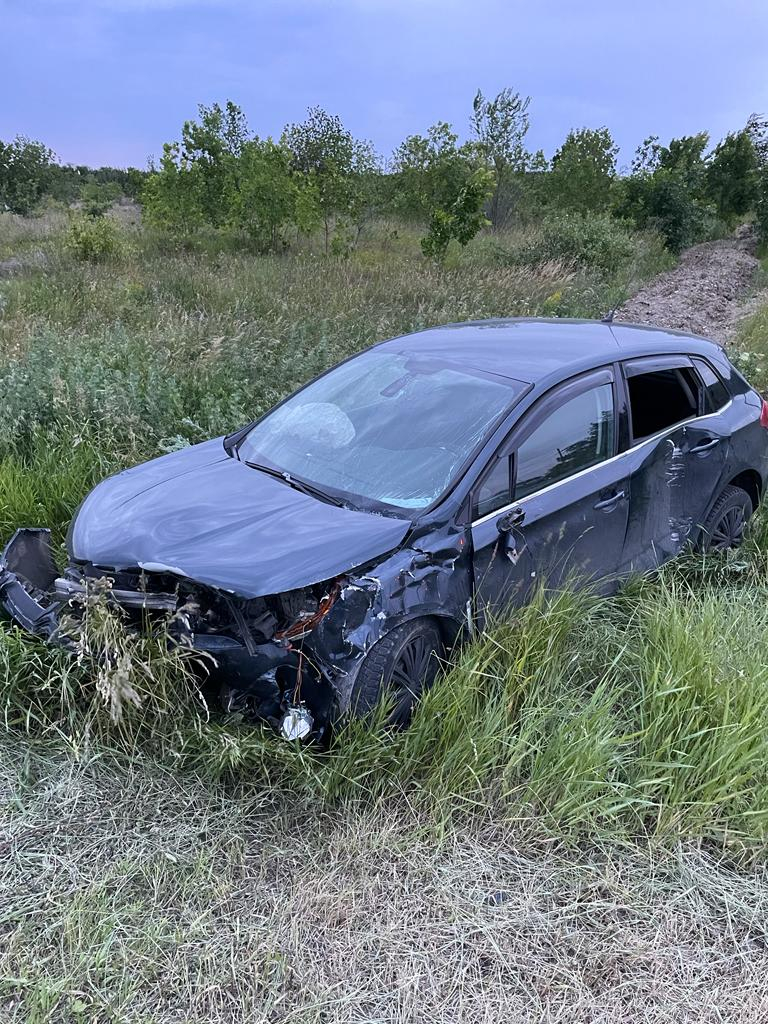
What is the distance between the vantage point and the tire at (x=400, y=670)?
2.58 metres

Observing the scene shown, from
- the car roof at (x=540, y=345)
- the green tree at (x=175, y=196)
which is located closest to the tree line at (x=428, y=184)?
the green tree at (x=175, y=196)

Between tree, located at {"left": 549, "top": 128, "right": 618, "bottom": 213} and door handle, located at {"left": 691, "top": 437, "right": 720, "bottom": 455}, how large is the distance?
19.6 metres

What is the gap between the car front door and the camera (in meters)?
2.92

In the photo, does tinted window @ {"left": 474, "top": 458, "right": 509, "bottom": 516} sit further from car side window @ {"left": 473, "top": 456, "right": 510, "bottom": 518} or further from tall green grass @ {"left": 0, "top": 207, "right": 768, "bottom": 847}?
tall green grass @ {"left": 0, "top": 207, "right": 768, "bottom": 847}

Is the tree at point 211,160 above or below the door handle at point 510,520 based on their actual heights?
above

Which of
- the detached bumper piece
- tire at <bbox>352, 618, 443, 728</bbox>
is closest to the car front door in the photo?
tire at <bbox>352, 618, 443, 728</bbox>

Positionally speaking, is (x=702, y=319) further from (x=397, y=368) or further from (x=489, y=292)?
(x=397, y=368)

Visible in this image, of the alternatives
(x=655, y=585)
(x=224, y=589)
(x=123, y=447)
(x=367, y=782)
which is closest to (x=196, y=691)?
(x=224, y=589)

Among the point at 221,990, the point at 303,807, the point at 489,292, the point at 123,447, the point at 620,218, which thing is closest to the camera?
the point at 221,990

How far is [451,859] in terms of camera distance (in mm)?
2414

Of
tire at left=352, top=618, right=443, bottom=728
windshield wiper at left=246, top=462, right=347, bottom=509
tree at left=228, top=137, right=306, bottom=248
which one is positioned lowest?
tire at left=352, top=618, right=443, bottom=728

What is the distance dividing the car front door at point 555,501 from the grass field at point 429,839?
0.61 feet

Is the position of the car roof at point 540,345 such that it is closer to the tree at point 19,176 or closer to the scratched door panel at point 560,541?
the scratched door panel at point 560,541

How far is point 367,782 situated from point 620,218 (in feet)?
81.7
